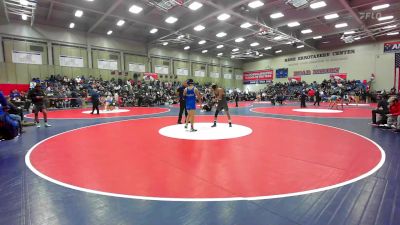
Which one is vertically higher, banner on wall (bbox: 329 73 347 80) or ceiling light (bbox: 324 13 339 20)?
ceiling light (bbox: 324 13 339 20)

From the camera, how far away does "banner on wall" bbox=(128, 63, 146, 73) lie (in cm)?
2613

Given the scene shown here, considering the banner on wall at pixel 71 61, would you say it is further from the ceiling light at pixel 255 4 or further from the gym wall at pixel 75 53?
the ceiling light at pixel 255 4

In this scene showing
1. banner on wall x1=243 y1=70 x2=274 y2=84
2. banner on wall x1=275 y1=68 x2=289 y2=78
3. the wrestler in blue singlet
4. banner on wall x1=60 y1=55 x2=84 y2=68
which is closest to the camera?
the wrestler in blue singlet

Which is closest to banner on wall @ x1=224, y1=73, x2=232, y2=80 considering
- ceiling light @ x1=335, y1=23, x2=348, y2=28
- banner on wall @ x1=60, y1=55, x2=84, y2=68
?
ceiling light @ x1=335, y1=23, x2=348, y2=28

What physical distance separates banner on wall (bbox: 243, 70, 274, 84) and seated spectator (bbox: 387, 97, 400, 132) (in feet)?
96.5

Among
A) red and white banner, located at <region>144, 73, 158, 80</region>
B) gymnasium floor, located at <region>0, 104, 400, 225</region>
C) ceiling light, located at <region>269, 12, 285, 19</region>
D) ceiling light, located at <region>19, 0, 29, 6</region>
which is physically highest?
ceiling light, located at <region>269, 12, 285, 19</region>

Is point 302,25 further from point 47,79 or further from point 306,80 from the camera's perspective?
point 47,79

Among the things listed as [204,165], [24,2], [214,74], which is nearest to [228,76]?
[214,74]

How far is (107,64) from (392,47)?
3020cm

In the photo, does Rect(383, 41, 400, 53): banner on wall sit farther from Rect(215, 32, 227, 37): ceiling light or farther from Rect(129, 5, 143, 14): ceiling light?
Rect(129, 5, 143, 14): ceiling light

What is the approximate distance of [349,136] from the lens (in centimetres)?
631

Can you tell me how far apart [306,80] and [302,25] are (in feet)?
40.7

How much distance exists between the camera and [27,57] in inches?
765

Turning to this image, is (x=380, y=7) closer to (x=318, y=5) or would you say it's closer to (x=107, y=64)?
(x=318, y=5)
